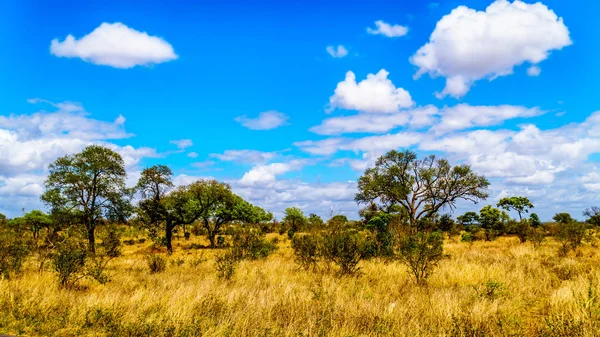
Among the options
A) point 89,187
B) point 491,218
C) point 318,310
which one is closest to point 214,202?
point 89,187

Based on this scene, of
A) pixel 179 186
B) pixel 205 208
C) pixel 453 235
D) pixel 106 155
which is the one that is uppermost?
pixel 106 155

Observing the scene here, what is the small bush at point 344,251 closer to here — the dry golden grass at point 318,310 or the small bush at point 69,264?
the dry golden grass at point 318,310

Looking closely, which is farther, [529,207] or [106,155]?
[529,207]

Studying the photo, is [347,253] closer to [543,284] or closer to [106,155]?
[543,284]

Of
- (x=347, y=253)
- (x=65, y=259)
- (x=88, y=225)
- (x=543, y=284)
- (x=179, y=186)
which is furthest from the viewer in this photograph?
(x=179, y=186)

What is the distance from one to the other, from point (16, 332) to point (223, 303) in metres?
4.07

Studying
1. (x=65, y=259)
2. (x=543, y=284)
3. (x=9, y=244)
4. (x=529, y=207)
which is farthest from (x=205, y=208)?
(x=529, y=207)

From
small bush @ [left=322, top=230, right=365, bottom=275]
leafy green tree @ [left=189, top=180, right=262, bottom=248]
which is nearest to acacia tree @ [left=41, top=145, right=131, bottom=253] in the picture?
leafy green tree @ [left=189, top=180, right=262, bottom=248]

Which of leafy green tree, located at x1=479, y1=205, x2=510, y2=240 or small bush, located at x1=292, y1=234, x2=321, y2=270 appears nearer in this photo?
small bush, located at x1=292, y1=234, x2=321, y2=270

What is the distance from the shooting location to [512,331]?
6.80 meters

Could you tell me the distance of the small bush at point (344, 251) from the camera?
45.7 feet

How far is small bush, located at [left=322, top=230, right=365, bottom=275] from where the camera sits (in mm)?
13922

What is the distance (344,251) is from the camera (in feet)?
46.1

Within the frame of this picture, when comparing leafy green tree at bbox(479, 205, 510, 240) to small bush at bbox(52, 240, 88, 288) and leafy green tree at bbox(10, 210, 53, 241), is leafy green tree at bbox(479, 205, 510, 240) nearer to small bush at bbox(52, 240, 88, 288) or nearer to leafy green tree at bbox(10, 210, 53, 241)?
small bush at bbox(52, 240, 88, 288)
